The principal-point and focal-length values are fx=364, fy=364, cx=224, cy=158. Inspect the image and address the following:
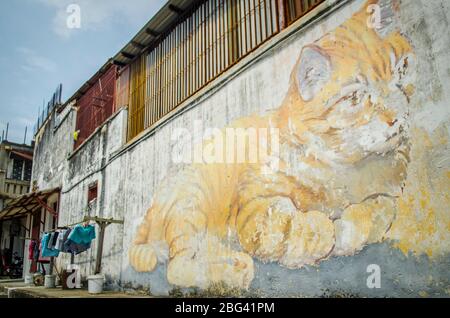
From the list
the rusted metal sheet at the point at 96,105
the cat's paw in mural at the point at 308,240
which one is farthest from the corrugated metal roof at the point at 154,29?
the cat's paw in mural at the point at 308,240

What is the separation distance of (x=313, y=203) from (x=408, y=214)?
1279 mm

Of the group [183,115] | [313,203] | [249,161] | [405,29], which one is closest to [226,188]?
[249,161]

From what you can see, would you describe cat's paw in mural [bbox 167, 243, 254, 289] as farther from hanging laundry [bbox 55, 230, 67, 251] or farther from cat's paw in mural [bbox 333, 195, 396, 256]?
hanging laundry [bbox 55, 230, 67, 251]

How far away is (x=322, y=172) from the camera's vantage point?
194 inches

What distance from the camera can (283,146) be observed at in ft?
18.3

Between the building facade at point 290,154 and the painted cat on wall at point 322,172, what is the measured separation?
18mm

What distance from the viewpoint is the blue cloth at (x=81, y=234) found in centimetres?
999

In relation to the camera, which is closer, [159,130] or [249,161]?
[249,161]

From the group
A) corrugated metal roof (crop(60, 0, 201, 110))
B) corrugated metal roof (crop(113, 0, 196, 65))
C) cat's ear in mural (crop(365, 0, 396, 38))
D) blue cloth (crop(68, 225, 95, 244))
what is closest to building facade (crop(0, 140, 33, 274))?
blue cloth (crop(68, 225, 95, 244))

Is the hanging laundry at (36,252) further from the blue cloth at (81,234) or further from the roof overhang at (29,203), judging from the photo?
the blue cloth at (81,234)

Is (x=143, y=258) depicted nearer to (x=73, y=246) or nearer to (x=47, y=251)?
(x=73, y=246)

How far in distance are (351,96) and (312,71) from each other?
32.9 inches

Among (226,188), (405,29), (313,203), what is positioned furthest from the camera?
(226,188)
